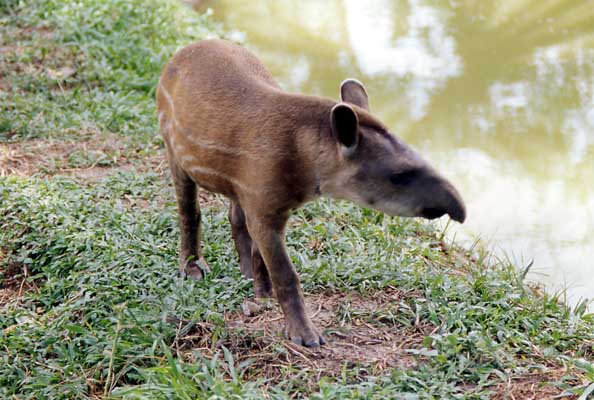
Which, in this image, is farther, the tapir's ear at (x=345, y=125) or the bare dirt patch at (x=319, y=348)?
the bare dirt patch at (x=319, y=348)

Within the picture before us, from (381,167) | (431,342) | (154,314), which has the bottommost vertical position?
(154,314)

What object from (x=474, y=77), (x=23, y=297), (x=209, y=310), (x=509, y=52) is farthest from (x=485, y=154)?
(x=23, y=297)

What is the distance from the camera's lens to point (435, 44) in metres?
9.77

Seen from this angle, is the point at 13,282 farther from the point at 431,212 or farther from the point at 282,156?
the point at 431,212

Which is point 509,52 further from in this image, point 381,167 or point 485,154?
point 381,167

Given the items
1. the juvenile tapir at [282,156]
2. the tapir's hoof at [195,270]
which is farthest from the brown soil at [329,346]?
the tapir's hoof at [195,270]

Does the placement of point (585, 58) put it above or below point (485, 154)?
above

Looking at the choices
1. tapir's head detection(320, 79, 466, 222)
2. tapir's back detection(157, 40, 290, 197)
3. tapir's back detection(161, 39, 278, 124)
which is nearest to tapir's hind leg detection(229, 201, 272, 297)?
tapir's back detection(157, 40, 290, 197)

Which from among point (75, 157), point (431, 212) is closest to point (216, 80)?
point (431, 212)

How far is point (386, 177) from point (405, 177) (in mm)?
94

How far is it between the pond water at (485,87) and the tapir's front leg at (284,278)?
1.97m

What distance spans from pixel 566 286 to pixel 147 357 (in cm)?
303

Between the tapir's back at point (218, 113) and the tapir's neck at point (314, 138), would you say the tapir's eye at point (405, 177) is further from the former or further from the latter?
the tapir's back at point (218, 113)

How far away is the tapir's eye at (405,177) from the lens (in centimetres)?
409
